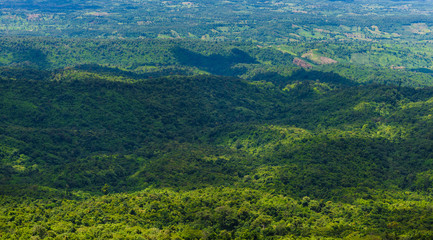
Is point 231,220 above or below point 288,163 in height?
above

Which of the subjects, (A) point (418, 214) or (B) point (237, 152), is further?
(B) point (237, 152)

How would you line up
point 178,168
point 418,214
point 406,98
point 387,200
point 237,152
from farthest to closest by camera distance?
point 406,98, point 237,152, point 178,168, point 387,200, point 418,214

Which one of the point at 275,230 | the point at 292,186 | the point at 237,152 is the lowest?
the point at 237,152

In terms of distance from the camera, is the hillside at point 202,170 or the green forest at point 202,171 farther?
the hillside at point 202,170

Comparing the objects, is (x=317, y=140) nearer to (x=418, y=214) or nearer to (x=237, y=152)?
(x=237, y=152)

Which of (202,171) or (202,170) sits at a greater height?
(202,171)

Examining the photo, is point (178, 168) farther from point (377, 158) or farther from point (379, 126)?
point (379, 126)

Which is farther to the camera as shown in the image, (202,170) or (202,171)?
(202,170)

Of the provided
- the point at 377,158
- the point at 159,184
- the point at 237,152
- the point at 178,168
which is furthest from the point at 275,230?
the point at 237,152

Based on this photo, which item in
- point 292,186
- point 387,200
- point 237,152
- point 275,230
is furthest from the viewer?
point 237,152

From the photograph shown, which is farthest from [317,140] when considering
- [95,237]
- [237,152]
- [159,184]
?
[95,237]

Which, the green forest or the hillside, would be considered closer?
the green forest
